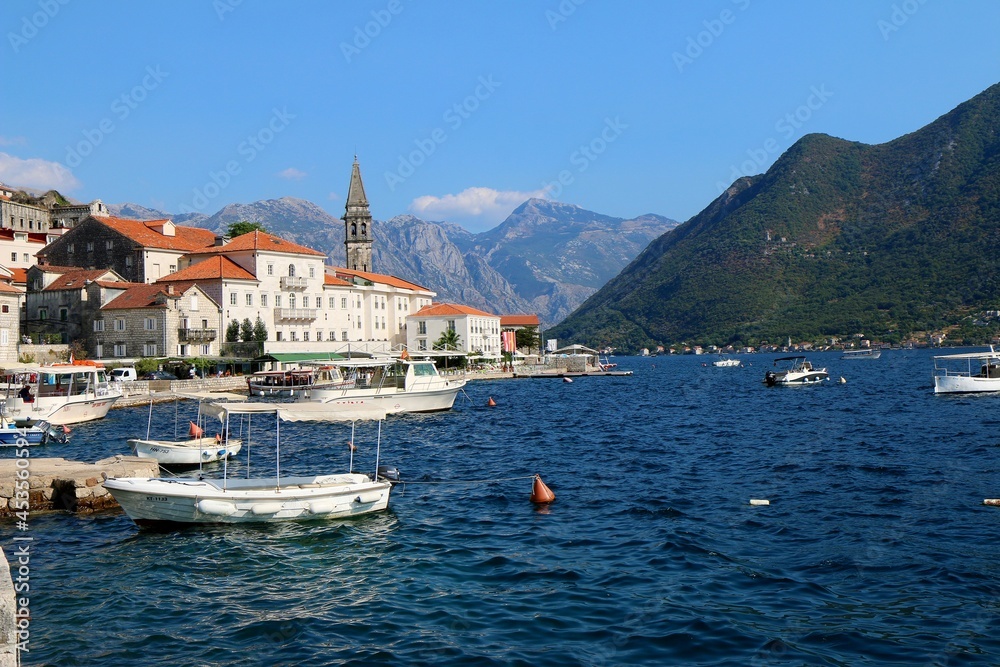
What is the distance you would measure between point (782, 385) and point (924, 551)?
58.7 meters

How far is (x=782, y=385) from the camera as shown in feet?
231

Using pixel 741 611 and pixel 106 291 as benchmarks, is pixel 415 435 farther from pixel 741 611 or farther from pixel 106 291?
pixel 106 291

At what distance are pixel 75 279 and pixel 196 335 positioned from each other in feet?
40.8

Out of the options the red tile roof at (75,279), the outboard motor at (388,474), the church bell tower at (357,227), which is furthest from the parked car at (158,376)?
the church bell tower at (357,227)

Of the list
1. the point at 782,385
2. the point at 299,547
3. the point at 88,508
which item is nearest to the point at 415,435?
the point at 88,508

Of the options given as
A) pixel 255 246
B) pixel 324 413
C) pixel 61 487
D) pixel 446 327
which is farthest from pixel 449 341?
pixel 61 487

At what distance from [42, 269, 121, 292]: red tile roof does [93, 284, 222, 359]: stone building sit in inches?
111

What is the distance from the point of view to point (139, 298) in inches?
2707

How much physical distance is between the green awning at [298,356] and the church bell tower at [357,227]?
129 feet

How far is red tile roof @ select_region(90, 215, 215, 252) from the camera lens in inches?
3145

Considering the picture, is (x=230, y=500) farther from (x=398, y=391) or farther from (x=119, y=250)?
(x=119, y=250)

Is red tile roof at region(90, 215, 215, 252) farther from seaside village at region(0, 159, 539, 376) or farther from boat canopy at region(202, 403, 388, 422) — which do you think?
boat canopy at region(202, 403, 388, 422)

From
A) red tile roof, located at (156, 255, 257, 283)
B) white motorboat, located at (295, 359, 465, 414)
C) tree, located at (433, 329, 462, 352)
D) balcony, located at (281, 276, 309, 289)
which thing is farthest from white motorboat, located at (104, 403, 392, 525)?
tree, located at (433, 329, 462, 352)

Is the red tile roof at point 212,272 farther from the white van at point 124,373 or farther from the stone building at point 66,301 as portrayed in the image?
the white van at point 124,373
